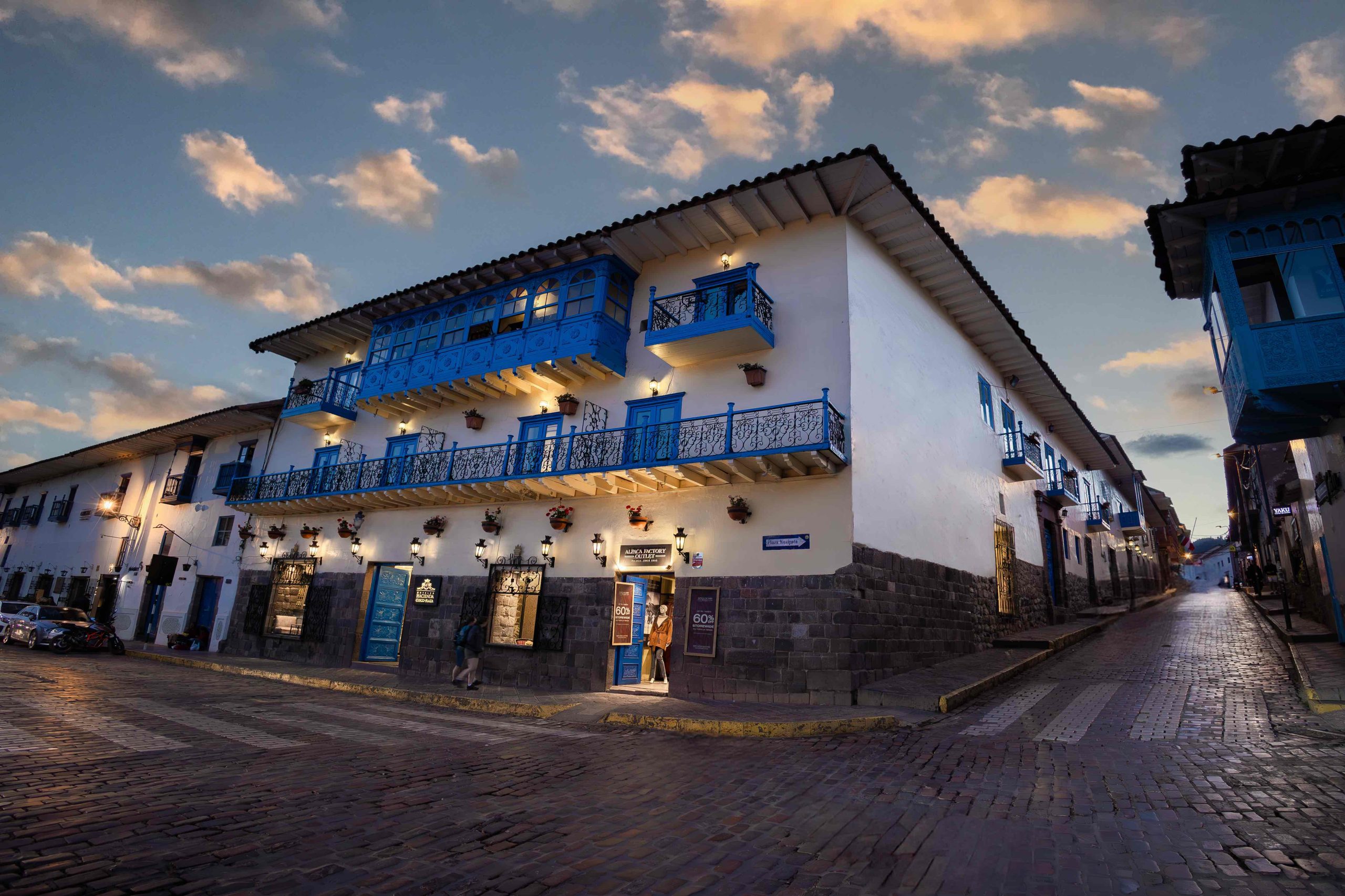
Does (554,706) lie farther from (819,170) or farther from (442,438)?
(819,170)

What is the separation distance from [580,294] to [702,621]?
8496 millimetres

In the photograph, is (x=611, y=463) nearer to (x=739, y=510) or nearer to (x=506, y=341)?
(x=739, y=510)

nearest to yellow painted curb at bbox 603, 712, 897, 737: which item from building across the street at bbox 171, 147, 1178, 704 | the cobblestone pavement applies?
the cobblestone pavement

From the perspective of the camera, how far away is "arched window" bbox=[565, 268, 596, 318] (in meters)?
15.2

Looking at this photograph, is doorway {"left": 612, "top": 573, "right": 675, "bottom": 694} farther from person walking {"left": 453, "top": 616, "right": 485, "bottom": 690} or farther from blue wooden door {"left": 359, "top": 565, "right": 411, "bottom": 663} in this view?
blue wooden door {"left": 359, "top": 565, "right": 411, "bottom": 663}

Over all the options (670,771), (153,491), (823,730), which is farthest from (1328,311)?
(153,491)

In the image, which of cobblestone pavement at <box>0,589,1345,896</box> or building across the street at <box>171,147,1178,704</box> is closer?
cobblestone pavement at <box>0,589,1345,896</box>

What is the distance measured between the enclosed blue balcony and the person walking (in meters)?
6.14

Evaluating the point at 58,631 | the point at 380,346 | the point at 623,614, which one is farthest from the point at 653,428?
the point at 58,631

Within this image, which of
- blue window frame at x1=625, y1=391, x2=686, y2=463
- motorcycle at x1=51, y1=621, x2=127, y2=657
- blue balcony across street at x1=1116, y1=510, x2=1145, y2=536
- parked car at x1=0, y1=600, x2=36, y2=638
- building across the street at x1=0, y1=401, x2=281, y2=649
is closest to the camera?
blue window frame at x1=625, y1=391, x2=686, y2=463

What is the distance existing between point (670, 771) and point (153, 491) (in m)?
30.3

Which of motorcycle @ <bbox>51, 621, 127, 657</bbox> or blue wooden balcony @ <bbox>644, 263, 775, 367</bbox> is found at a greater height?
blue wooden balcony @ <bbox>644, 263, 775, 367</bbox>

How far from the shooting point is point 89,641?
19266 mm

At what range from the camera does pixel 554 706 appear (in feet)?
36.1
